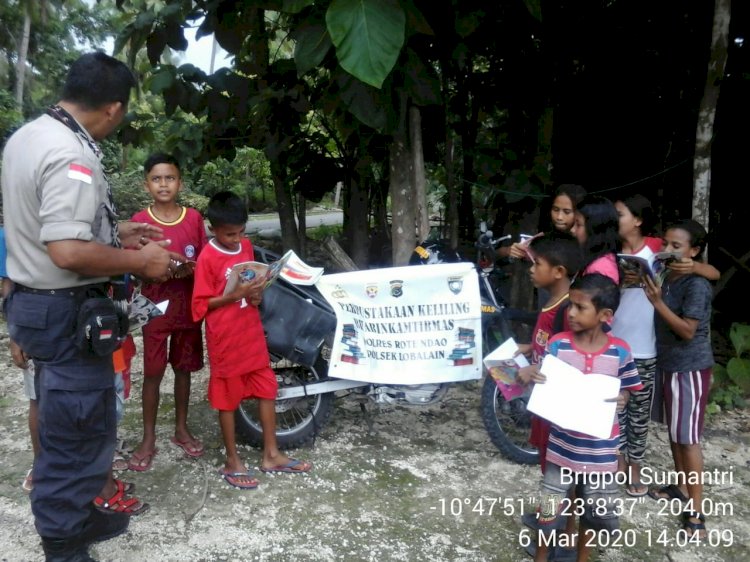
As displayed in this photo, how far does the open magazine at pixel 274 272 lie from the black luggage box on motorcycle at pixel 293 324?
0.25 feet

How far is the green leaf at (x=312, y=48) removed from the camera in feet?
9.78

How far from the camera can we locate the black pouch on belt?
224 centimetres

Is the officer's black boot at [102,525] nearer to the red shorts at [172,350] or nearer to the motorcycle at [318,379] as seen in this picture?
the red shorts at [172,350]

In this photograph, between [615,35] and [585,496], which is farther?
[615,35]

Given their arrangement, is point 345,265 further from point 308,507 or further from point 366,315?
point 308,507

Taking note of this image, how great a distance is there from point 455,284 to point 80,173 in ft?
6.29

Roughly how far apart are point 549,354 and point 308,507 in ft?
4.56

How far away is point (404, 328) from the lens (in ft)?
11.0

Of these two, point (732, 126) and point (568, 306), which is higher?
point (732, 126)

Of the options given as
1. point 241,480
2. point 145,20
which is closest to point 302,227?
point 145,20

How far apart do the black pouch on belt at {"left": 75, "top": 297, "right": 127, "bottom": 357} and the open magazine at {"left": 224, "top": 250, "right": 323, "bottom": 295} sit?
68 cm

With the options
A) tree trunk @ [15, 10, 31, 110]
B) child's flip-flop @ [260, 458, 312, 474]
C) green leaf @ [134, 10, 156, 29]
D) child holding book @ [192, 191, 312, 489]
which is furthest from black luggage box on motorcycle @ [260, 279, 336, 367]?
tree trunk @ [15, 10, 31, 110]

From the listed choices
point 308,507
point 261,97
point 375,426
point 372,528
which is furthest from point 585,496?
point 261,97

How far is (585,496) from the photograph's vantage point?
2.48 metres
